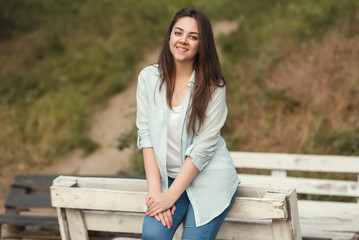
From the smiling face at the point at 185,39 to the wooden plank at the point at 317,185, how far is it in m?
1.85

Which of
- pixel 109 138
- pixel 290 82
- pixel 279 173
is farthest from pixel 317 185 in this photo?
pixel 109 138

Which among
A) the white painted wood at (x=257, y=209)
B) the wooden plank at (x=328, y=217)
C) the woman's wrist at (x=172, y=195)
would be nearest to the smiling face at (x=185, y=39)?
the woman's wrist at (x=172, y=195)

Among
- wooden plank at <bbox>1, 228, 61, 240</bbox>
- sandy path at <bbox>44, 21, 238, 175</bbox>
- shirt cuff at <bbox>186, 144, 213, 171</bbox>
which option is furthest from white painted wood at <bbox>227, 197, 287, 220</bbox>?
sandy path at <bbox>44, 21, 238, 175</bbox>

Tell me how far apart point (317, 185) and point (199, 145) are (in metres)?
2.01

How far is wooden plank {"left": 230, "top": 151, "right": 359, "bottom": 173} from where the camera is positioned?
14.8 feet

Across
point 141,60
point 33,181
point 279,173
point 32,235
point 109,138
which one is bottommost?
point 32,235

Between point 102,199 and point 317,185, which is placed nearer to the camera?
point 102,199

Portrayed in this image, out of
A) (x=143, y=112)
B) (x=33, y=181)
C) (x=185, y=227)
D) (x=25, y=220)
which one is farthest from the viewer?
(x=33, y=181)

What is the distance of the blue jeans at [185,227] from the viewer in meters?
2.82

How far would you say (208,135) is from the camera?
117 inches

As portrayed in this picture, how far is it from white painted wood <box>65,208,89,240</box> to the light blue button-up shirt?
54 cm

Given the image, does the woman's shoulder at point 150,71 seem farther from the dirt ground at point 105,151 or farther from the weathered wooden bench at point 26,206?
the dirt ground at point 105,151

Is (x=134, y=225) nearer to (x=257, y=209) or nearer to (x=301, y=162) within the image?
(x=257, y=209)

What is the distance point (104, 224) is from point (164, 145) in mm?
628
